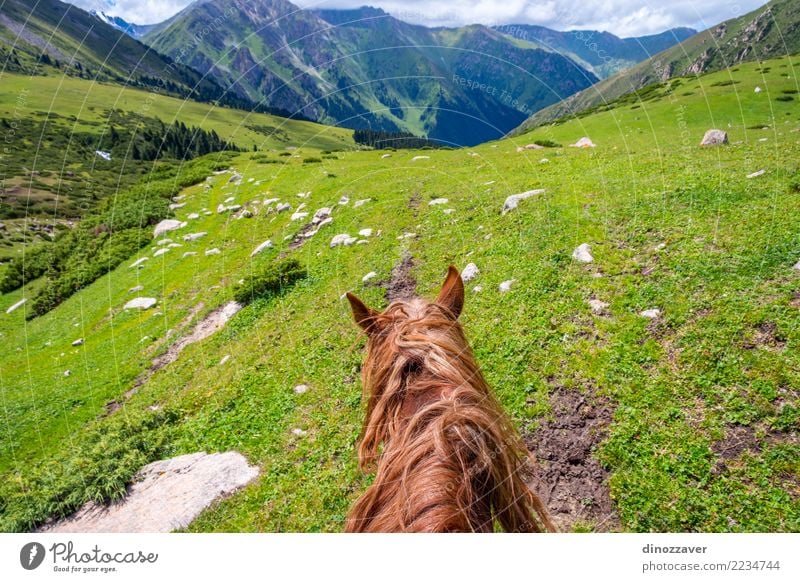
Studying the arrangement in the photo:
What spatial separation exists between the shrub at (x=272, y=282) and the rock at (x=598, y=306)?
10874mm

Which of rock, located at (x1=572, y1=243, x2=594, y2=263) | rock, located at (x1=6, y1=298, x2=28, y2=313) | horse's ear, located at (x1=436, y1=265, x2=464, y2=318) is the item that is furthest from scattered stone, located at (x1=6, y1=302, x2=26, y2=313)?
horse's ear, located at (x1=436, y1=265, x2=464, y2=318)

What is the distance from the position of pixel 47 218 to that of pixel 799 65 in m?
95.4

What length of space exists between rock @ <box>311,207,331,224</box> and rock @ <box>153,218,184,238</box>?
1133cm

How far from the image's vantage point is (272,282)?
17.0m

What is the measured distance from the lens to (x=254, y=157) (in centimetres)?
4234

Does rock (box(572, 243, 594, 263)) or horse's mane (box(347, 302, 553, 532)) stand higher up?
horse's mane (box(347, 302, 553, 532))

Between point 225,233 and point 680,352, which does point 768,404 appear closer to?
point 680,352

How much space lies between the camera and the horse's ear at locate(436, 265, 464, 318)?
3777 mm

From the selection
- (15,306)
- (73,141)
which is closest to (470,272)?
(15,306)

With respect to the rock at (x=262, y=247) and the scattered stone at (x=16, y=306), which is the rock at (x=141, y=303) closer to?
the rock at (x=262, y=247)

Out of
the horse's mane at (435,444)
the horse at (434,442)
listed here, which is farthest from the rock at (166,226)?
the horse's mane at (435,444)

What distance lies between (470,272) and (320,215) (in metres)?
12.0

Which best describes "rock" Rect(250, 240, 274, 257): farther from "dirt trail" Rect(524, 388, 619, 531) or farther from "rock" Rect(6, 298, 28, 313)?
"rock" Rect(6, 298, 28, 313)

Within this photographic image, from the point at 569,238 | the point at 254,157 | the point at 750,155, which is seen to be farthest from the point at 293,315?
the point at 254,157
